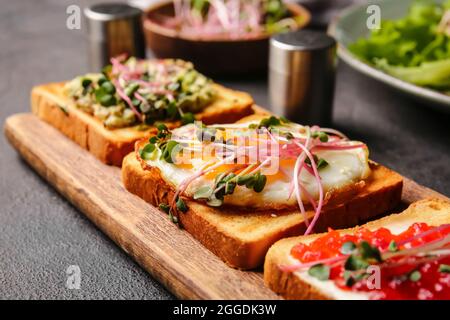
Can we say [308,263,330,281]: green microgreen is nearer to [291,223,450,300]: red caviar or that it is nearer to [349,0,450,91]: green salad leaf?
[291,223,450,300]: red caviar

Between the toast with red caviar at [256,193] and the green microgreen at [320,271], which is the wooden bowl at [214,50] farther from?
the green microgreen at [320,271]

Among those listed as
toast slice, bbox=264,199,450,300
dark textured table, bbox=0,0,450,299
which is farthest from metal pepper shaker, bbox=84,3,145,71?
toast slice, bbox=264,199,450,300

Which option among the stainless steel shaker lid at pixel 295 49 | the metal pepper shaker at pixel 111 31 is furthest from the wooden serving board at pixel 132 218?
the stainless steel shaker lid at pixel 295 49

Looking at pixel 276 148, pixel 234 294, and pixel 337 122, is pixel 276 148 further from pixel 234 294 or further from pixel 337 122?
pixel 337 122

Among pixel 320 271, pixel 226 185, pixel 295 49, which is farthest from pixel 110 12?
pixel 320 271

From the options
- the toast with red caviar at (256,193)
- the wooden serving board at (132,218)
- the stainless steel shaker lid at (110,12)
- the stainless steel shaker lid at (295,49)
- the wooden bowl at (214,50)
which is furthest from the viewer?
the wooden bowl at (214,50)

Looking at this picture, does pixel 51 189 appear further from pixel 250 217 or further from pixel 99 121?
pixel 250 217

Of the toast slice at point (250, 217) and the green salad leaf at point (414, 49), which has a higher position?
the green salad leaf at point (414, 49)

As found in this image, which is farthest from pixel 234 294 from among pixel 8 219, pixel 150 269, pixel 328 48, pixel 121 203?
pixel 328 48

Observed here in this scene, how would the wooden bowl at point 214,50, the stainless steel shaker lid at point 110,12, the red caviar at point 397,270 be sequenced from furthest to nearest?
the wooden bowl at point 214,50 < the stainless steel shaker lid at point 110,12 < the red caviar at point 397,270
